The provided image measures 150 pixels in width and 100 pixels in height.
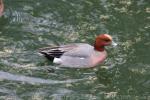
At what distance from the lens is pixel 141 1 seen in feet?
51.2

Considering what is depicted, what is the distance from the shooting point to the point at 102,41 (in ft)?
42.8

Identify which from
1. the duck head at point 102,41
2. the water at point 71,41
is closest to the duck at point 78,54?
the duck head at point 102,41

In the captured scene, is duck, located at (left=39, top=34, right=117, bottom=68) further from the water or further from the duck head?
the water

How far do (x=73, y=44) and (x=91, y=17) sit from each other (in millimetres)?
1734

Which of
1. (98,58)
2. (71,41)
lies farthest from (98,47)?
(71,41)

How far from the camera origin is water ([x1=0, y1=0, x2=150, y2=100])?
1176 cm

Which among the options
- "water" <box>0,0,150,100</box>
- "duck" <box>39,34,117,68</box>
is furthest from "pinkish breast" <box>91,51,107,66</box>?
"water" <box>0,0,150,100</box>

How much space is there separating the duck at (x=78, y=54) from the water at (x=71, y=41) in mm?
139

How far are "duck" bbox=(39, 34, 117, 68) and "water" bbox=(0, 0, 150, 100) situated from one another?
0.14 metres

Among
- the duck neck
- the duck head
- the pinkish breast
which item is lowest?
the pinkish breast

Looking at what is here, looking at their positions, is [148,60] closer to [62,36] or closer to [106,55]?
[106,55]

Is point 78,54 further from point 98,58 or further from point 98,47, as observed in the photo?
point 98,47

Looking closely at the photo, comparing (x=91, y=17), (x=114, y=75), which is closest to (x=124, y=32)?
(x=91, y=17)

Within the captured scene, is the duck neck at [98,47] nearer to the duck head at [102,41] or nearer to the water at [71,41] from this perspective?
the duck head at [102,41]
